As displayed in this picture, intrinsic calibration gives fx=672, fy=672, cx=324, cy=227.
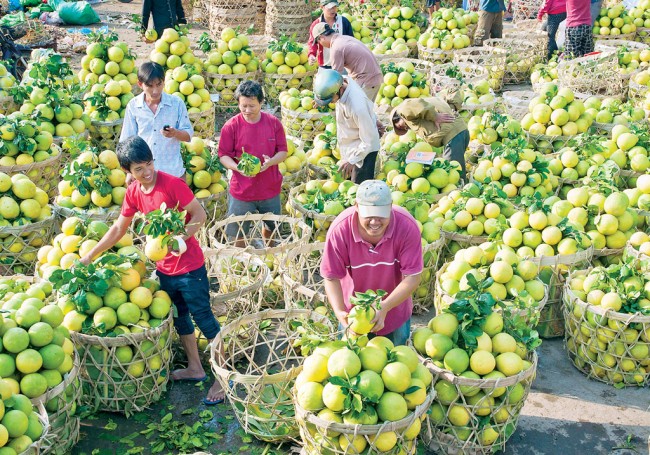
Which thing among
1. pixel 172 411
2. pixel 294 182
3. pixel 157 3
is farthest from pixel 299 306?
pixel 157 3

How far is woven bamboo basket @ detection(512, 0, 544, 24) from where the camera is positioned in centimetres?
1467

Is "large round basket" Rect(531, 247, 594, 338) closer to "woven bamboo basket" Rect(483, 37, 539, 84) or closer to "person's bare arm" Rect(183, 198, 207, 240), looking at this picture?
"person's bare arm" Rect(183, 198, 207, 240)

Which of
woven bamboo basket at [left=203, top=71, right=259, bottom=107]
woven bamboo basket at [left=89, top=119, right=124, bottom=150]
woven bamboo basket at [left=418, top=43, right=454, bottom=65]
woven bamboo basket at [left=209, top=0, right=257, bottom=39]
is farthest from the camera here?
woven bamboo basket at [left=209, top=0, right=257, bottom=39]

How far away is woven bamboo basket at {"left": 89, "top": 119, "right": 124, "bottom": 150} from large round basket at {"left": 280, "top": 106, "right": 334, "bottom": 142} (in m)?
2.03

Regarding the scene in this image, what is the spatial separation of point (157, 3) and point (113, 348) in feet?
26.0

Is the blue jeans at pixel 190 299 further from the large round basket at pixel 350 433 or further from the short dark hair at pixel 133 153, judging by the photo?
the large round basket at pixel 350 433

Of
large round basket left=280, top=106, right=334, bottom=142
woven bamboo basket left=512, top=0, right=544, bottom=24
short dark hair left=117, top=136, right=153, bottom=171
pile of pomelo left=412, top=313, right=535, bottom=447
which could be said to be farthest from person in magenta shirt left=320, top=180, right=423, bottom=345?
woven bamboo basket left=512, top=0, right=544, bottom=24

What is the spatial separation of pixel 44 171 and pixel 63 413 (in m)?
3.44

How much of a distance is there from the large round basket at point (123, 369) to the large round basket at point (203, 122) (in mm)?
4229

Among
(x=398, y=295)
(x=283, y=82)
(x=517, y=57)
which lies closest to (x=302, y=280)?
(x=398, y=295)

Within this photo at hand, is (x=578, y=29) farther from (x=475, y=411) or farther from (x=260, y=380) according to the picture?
(x=260, y=380)

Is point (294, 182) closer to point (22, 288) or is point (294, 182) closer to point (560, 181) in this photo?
point (560, 181)

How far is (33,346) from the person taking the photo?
4.03 m

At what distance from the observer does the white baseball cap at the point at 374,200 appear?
3645mm
